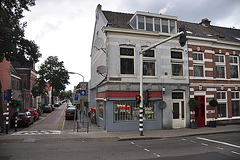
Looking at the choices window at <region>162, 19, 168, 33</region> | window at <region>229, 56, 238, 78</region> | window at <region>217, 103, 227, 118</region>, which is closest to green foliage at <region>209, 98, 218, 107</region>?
window at <region>217, 103, 227, 118</region>

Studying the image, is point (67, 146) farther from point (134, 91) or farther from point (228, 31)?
point (228, 31)

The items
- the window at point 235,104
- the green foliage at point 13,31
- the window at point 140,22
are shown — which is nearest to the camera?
the green foliage at point 13,31

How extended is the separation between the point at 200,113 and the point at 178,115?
2.32 metres

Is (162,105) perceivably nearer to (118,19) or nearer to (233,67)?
(118,19)

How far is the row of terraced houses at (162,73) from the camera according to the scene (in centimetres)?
1481

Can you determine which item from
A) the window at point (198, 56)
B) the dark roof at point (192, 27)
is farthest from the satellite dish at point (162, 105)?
the dark roof at point (192, 27)

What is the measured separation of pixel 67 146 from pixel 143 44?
9883mm

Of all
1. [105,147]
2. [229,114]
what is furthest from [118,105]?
[229,114]

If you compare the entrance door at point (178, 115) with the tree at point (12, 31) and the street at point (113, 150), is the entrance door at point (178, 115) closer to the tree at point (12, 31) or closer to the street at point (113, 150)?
the street at point (113, 150)

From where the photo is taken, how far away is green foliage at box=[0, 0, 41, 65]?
13.9m

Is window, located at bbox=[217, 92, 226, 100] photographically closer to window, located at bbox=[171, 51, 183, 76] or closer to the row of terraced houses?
the row of terraced houses

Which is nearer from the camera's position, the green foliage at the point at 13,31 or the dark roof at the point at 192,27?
the green foliage at the point at 13,31

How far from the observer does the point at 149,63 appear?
52.2 feet

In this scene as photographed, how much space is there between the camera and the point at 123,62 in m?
15.2
